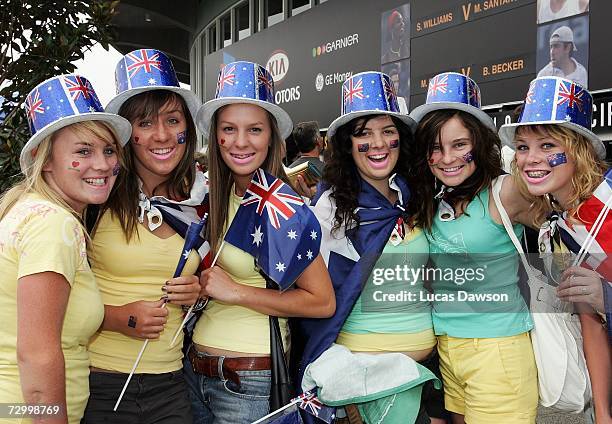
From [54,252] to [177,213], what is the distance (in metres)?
0.79

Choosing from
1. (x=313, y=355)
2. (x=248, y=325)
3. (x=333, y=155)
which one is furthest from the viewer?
(x=333, y=155)

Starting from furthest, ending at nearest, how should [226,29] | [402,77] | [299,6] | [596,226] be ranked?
[226,29] < [299,6] < [402,77] < [596,226]

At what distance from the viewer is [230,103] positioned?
246cm

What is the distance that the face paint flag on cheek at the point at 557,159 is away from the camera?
2.24 m

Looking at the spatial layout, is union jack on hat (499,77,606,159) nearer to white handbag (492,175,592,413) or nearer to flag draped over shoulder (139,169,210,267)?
white handbag (492,175,592,413)

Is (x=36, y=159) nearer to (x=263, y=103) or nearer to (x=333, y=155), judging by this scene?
(x=263, y=103)

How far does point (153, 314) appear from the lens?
2.10 metres

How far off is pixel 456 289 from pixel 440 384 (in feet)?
1.37

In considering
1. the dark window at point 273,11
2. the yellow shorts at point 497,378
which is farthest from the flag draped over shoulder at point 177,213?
the dark window at point 273,11

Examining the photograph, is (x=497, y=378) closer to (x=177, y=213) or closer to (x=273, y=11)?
(x=177, y=213)

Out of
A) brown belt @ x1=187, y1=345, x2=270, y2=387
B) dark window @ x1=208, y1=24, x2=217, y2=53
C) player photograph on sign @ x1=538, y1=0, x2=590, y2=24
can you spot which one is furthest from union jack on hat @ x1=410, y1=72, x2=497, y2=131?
dark window @ x1=208, y1=24, x2=217, y2=53

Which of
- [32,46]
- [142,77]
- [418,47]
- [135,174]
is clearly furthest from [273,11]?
[135,174]

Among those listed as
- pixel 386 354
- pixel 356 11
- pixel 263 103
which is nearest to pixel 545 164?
pixel 386 354

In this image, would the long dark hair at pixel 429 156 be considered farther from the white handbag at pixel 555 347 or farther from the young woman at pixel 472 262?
the white handbag at pixel 555 347
